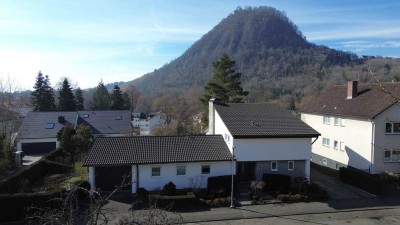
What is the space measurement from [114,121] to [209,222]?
113 feet

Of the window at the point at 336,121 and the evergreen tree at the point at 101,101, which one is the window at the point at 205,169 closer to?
the window at the point at 336,121

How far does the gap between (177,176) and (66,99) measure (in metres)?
48.3

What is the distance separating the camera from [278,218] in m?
21.4

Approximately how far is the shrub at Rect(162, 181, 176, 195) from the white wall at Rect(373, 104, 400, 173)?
57.2ft

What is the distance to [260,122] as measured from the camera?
2833cm

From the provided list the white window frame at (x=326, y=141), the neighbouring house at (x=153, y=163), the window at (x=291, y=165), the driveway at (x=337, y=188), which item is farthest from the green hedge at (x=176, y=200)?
the white window frame at (x=326, y=141)

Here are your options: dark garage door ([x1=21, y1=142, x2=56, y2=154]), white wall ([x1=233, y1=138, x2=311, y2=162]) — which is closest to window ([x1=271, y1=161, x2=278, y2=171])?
white wall ([x1=233, y1=138, x2=311, y2=162])

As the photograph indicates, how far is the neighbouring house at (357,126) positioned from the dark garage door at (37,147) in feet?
109

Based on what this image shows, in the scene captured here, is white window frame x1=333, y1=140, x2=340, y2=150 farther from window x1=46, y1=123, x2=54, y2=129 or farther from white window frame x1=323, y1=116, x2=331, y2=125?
window x1=46, y1=123, x2=54, y2=129

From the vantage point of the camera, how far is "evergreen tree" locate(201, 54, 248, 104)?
46.6 m

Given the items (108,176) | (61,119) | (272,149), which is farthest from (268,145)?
(61,119)

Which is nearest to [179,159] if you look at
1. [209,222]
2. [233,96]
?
[209,222]

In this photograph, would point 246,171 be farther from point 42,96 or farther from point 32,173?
point 42,96

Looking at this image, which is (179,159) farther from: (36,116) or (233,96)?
(36,116)
